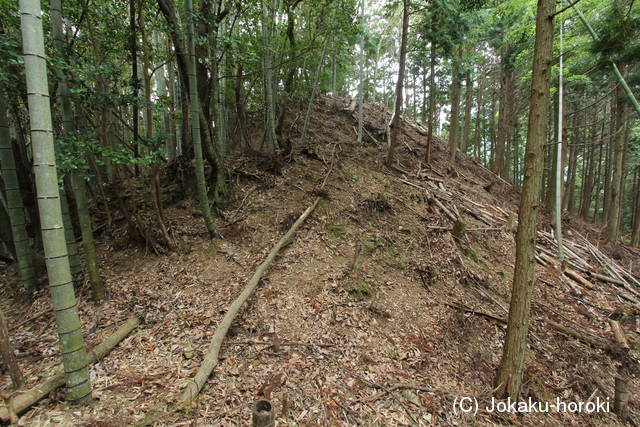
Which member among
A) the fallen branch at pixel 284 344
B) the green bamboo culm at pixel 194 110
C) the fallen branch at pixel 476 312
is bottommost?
the fallen branch at pixel 476 312

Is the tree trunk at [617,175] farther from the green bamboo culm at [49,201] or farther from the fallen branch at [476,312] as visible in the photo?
the green bamboo culm at [49,201]

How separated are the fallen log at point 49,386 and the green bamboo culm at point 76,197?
116 centimetres

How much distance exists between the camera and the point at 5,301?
470cm

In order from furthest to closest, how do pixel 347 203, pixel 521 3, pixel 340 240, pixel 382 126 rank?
pixel 382 126 → pixel 521 3 → pixel 347 203 → pixel 340 240

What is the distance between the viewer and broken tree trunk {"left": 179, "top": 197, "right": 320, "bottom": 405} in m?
3.01

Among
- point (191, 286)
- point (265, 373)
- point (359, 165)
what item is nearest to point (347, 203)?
point (359, 165)

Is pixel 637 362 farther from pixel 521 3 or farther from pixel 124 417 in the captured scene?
pixel 521 3

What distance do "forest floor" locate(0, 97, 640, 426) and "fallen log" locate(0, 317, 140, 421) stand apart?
0.08 meters

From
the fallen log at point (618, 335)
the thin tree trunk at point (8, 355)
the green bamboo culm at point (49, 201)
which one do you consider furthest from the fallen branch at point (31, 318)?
the fallen log at point (618, 335)

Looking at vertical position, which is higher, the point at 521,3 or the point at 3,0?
the point at 521,3

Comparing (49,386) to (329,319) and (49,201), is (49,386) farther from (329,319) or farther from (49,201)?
(329,319)

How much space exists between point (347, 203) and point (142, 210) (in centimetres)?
506

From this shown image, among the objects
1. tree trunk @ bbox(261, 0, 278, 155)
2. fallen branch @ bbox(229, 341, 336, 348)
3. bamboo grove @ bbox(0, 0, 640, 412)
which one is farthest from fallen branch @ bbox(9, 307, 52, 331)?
tree trunk @ bbox(261, 0, 278, 155)

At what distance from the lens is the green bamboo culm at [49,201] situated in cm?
213
